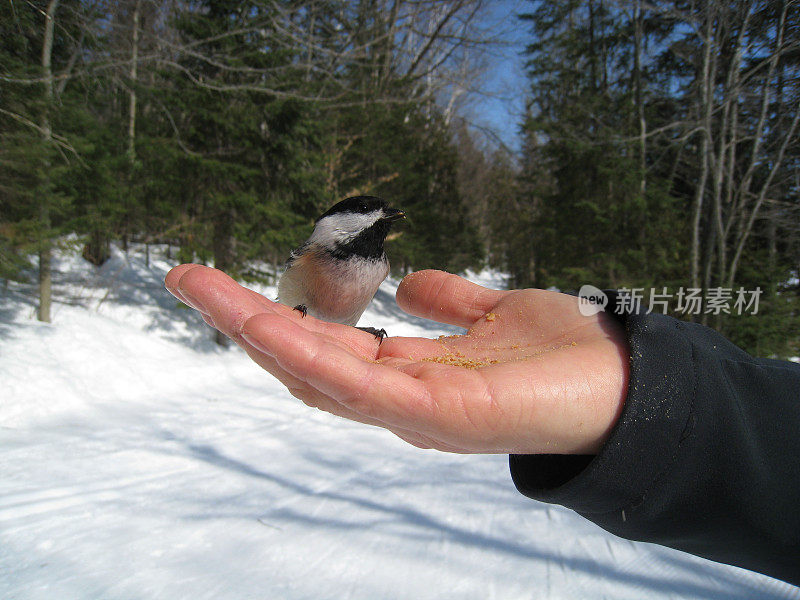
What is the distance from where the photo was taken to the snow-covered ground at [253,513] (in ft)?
8.41

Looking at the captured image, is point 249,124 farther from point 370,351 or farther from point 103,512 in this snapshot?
point 370,351

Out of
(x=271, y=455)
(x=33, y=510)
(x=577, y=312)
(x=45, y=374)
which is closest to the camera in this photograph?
(x=577, y=312)

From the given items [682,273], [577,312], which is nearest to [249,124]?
[577,312]

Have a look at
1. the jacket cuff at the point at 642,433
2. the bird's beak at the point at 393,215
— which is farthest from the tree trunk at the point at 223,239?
Result: the jacket cuff at the point at 642,433

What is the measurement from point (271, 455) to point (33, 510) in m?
1.68

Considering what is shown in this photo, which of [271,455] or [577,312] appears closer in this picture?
[577,312]

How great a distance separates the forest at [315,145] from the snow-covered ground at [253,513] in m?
1.76

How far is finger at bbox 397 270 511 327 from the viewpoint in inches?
90.0

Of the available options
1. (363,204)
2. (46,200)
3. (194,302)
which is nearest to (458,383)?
(194,302)

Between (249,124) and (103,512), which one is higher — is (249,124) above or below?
above

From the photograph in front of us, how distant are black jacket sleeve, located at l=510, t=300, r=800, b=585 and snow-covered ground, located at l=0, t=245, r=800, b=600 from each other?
1632 mm

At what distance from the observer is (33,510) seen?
302 centimetres

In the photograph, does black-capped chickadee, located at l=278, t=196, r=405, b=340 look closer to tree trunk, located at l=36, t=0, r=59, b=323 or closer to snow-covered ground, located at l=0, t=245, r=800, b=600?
snow-covered ground, located at l=0, t=245, r=800, b=600

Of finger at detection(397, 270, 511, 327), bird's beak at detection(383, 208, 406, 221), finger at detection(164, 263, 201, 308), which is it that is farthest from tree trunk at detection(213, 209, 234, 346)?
finger at detection(164, 263, 201, 308)
